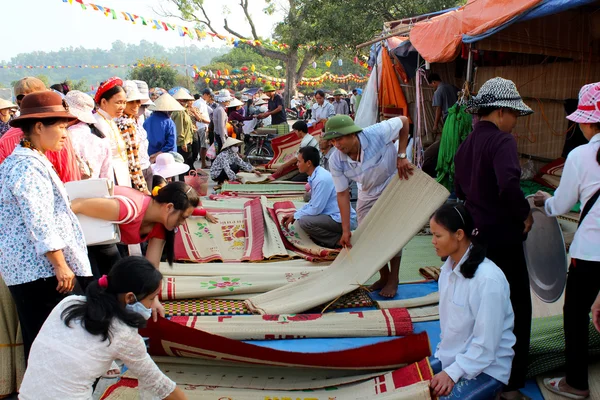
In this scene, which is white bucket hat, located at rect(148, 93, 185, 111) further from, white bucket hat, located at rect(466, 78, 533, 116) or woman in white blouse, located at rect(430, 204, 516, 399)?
woman in white blouse, located at rect(430, 204, 516, 399)

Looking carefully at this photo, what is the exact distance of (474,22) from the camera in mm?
4449

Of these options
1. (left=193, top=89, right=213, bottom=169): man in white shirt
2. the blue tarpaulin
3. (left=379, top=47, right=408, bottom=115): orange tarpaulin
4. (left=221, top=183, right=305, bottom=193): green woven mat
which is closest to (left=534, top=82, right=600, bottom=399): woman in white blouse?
the blue tarpaulin

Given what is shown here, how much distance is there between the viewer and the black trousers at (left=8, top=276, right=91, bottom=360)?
246 centimetres

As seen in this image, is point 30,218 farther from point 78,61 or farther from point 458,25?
point 78,61

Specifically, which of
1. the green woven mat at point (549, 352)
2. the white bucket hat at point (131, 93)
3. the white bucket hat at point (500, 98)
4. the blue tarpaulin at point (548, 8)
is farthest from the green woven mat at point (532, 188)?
the white bucket hat at point (131, 93)

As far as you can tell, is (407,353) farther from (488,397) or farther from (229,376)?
(229,376)

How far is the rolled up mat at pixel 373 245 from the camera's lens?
11.3 feet

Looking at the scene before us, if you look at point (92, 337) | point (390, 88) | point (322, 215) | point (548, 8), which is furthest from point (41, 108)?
point (390, 88)

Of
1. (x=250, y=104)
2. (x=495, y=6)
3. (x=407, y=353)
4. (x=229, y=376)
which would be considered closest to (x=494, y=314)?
(x=407, y=353)

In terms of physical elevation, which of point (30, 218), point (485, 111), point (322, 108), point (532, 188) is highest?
point (485, 111)

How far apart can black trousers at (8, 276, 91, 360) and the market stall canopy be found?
3176 mm

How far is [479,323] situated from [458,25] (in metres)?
3.66

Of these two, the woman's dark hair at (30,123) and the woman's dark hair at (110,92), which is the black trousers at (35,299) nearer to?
the woman's dark hair at (30,123)

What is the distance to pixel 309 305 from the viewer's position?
3.44 metres
